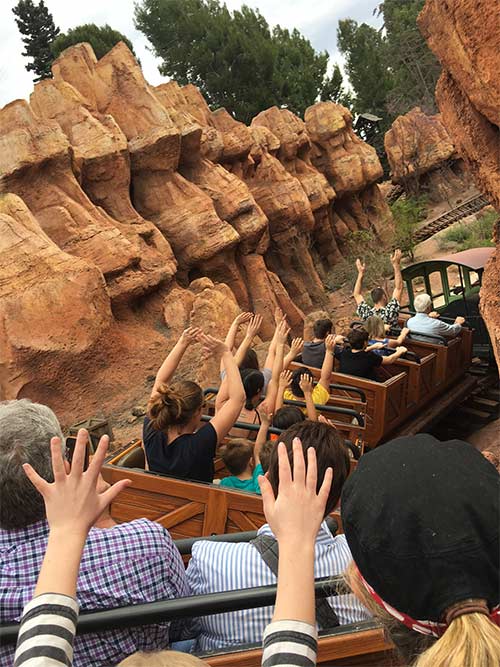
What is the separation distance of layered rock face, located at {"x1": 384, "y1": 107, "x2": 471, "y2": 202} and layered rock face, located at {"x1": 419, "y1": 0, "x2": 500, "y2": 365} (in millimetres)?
28008

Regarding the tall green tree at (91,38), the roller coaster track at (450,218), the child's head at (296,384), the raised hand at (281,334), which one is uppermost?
the tall green tree at (91,38)

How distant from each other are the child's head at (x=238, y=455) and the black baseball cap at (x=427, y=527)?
7.58 ft

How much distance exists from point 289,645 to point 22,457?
41.1 inches

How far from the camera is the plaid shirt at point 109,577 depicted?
158 centimetres

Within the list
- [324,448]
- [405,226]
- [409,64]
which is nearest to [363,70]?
[409,64]

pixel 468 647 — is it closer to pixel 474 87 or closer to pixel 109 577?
pixel 109 577

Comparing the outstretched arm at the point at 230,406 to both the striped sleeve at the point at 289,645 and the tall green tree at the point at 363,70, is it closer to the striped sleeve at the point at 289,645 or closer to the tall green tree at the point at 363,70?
the striped sleeve at the point at 289,645

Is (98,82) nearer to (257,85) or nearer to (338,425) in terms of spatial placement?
(338,425)

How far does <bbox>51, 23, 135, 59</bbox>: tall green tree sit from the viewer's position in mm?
30594

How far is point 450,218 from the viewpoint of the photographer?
27.1 m

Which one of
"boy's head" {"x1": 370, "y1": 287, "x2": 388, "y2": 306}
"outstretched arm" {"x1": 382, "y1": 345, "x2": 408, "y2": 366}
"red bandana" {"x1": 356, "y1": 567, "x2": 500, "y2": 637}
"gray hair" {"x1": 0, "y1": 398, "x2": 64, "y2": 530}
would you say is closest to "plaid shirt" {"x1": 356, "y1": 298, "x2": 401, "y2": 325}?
"boy's head" {"x1": 370, "y1": 287, "x2": 388, "y2": 306}

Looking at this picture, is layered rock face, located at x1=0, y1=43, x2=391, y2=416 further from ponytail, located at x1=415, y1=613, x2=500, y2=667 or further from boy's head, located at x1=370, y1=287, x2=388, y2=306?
ponytail, located at x1=415, y1=613, x2=500, y2=667

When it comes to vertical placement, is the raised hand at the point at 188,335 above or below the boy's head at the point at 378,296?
above

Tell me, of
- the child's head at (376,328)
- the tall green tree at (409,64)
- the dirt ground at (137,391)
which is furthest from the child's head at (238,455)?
the tall green tree at (409,64)
